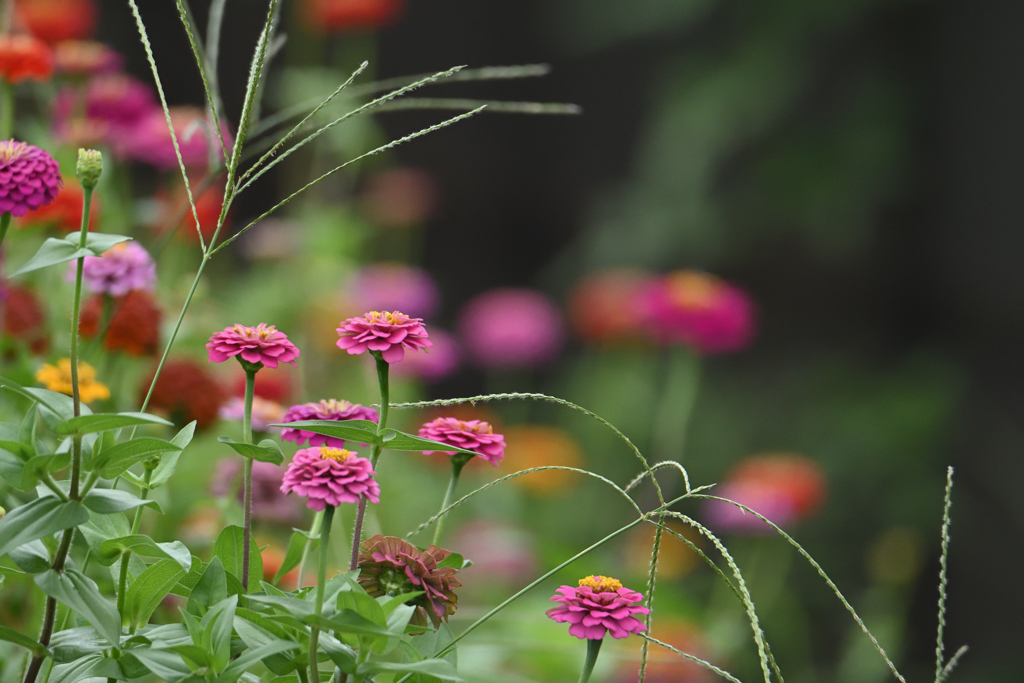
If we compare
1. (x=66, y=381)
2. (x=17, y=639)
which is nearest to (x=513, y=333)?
(x=66, y=381)

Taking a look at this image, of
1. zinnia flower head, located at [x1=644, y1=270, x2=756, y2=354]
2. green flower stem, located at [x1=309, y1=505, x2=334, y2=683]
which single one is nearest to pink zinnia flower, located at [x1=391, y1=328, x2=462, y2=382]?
zinnia flower head, located at [x1=644, y1=270, x2=756, y2=354]

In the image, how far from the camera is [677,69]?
2.24m

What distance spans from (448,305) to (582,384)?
0.73 metres

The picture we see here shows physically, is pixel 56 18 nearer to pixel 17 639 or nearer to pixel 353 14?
pixel 353 14

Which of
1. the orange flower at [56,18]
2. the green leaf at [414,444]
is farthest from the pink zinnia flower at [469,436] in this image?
the orange flower at [56,18]

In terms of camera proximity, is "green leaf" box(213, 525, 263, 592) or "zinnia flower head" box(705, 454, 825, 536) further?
"zinnia flower head" box(705, 454, 825, 536)

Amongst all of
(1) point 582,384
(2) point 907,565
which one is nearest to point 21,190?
(2) point 907,565

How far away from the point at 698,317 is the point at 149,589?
869 millimetres

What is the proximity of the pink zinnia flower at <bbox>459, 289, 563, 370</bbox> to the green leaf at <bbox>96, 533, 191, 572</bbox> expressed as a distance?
137 centimetres

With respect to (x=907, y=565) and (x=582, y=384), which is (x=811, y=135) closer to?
(x=582, y=384)

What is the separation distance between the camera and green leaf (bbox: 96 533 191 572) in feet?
A: 1.10

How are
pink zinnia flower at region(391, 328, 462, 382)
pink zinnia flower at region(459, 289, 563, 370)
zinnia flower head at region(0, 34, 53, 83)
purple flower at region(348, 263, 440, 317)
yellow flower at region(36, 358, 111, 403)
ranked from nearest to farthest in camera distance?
yellow flower at region(36, 358, 111, 403) < zinnia flower head at region(0, 34, 53, 83) < pink zinnia flower at region(391, 328, 462, 382) < purple flower at region(348, 263, 440, 317) < pink zinnia flower at region(459, 289, 563, 370)

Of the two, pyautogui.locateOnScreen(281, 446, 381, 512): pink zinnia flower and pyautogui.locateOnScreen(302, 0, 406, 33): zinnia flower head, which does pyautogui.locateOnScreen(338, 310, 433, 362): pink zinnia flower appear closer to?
pyautogui.locateOnScreen(281, 446, 381, 512): pink zinnia flower

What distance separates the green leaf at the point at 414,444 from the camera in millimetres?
346
